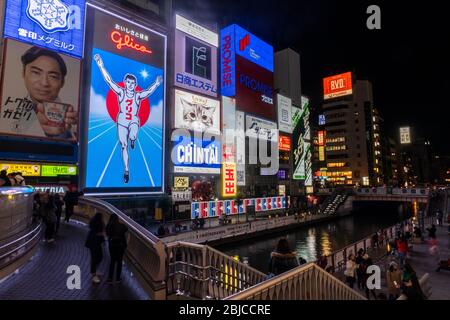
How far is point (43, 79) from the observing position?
29297 mm

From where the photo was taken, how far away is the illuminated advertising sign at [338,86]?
10625cm

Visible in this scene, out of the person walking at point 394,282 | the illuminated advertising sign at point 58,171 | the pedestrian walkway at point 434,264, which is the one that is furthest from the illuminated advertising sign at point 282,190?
the person walking at point 394,282

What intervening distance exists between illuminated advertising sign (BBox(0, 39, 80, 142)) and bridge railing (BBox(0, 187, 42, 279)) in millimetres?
21921

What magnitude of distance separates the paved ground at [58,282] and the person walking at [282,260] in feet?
10.2

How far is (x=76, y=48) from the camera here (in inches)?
1262

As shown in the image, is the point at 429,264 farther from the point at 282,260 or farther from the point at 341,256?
the point at 282,260

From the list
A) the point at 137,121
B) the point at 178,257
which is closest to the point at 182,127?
the point at 137,121

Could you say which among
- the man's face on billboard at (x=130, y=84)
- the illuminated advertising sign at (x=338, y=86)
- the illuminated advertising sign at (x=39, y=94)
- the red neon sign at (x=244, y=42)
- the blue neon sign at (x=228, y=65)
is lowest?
the illuminated advertising sign at (x=39, y=94)

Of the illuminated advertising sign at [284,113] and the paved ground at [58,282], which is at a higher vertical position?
the illuminated advertising sign at [284,113]

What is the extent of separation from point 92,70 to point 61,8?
6.31 metres

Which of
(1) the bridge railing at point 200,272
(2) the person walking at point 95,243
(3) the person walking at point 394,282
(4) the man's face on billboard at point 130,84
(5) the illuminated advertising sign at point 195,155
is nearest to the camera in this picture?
(1) the bridge railing at point 200,272

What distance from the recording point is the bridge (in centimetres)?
649

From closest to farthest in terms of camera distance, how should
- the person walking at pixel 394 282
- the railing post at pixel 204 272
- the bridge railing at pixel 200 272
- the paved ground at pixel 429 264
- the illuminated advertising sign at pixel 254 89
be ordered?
1. the railing post at pixel 204 272
2. the bridge railing at pixel 200 272
3. the person walking at pixel 394 282
4. the paved ground at pixel 429 264
5. the illuminated advertising sign at pixel 254 89

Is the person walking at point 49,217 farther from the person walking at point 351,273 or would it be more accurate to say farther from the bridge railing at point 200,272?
the person walking at point 351,273
